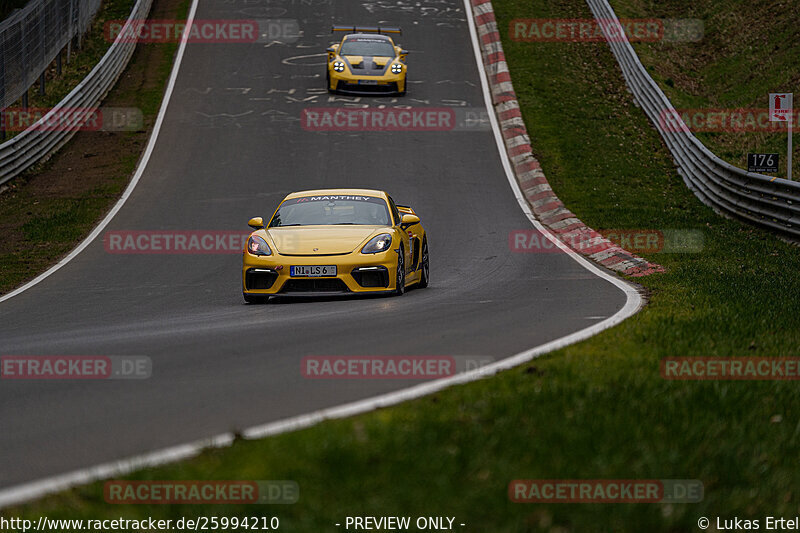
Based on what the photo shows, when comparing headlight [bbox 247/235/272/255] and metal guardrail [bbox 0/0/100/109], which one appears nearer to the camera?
headlight [bbox 247/235/272/255]

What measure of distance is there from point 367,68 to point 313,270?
18246 mm

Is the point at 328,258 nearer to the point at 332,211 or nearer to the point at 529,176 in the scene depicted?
the point at 332,211

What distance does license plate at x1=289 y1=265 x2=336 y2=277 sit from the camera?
12.1m

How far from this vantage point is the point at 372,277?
12211 mm

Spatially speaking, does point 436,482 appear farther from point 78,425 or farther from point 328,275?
point 328,275

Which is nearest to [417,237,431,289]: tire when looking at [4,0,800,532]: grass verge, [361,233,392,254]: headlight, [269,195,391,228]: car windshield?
[269,195,391,228]: car windshield

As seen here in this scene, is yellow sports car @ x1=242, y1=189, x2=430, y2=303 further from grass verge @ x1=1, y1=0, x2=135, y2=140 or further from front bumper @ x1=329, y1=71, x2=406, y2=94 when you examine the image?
grass verge @ x1=1, y1=0, x2=135, y2=140

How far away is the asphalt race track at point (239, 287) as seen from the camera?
6242 mm

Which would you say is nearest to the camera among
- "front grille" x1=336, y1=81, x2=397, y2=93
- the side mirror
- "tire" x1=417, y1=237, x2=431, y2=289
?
the side mirror

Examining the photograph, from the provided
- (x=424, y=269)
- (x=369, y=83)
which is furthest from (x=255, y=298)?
(x=369, y=83)

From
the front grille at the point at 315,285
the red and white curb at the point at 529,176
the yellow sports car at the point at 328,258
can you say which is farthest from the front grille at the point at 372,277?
the red and white curb at the point at 529,176

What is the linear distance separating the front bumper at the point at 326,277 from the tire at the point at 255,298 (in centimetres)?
11

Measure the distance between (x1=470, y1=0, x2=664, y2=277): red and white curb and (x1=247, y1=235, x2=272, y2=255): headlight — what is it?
553 centimetres

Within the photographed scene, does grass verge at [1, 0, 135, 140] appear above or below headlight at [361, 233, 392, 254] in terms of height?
above
